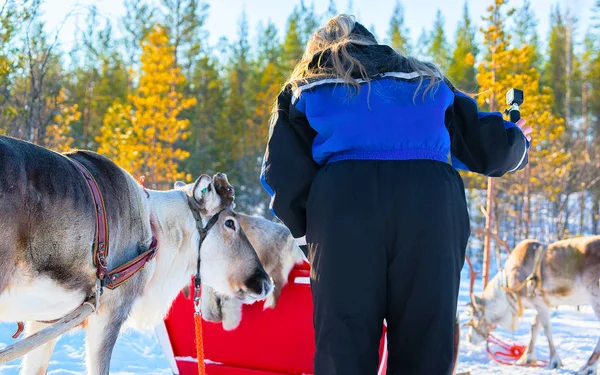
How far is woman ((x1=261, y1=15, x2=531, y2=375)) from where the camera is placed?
1.95 meters

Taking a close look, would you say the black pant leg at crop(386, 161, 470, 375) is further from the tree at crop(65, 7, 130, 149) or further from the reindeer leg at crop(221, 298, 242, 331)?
the tree at crop(65, 7, 130, 149)

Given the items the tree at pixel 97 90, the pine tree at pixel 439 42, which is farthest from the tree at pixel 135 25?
the pine tree at pixel 439 42

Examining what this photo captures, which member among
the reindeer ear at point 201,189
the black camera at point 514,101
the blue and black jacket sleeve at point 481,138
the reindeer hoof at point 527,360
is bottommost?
the reindeer hoof at point 527,360

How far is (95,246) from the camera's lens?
2.18 meters

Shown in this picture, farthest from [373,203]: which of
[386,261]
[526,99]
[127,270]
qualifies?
[526,99]

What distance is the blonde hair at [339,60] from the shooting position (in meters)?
2.10

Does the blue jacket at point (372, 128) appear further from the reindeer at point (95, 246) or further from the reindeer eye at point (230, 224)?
the reindeer eye at point (230, 224)

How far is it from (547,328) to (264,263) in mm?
4813

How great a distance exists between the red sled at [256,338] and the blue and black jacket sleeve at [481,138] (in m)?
A: 1.61

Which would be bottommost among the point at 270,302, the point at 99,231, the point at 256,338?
the point at 256,338

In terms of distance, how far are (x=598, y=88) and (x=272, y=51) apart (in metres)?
17.1

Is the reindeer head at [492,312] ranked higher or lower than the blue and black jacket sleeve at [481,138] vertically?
lower

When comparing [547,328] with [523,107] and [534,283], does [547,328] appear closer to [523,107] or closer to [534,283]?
[534,283]

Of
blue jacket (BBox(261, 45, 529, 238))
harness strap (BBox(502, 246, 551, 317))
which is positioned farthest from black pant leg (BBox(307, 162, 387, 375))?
harness strap (BBox(502, 246, 551, 317))
